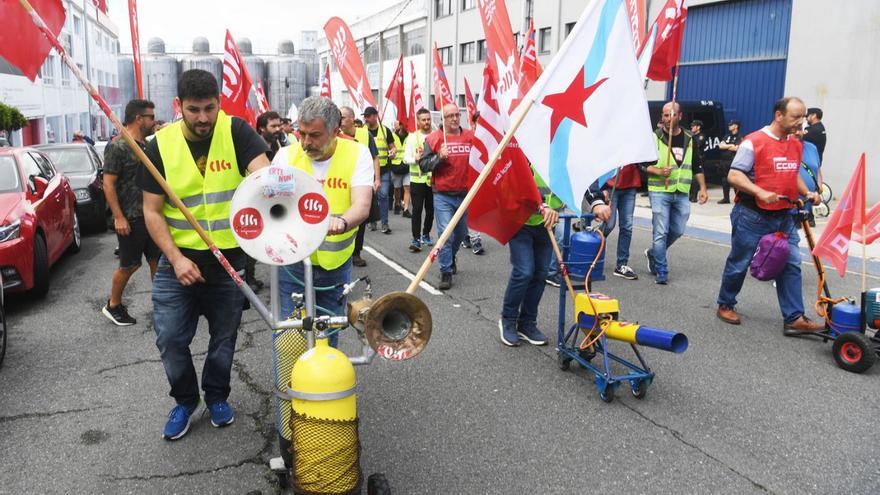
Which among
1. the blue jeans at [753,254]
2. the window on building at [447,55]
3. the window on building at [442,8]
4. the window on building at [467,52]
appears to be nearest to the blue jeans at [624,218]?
the blue jeans at [753,254]

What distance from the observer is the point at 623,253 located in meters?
8.30

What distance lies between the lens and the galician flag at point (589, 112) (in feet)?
12.4

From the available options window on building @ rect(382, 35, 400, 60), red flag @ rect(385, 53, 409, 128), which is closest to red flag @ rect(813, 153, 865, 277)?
red flag @ rect(385, 53, 409, 128)

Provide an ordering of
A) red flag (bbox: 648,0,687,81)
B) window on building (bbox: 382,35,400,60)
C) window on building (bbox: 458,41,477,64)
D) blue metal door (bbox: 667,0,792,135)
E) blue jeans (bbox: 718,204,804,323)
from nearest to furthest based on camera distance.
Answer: blue jeans (bbox: 718,204,804,323)
red flag (bbox: 648,0,687,81)
blue metal door (bbox: 667,0,792,135)
window on building (bbox: 458,41,477,64)
window on building (bbox: 382,35,400,60)

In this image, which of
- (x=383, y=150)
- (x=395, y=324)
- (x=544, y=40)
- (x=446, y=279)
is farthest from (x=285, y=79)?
(x=395, y=324)

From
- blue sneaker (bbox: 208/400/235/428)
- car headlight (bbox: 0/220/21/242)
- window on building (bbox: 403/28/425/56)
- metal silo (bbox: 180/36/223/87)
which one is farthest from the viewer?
metal silo (bbox: 180/36/223/87)

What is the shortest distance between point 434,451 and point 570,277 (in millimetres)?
1785

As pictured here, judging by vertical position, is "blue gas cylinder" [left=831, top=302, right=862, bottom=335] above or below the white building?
below

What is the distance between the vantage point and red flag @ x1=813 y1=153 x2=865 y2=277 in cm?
560

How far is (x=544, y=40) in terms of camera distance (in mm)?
31594

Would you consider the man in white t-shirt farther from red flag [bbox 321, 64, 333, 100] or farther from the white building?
the white building

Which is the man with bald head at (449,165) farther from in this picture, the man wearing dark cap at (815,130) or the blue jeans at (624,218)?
the man wearing dark cap at (815,130)

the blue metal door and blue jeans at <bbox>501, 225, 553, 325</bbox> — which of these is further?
the blue metal door

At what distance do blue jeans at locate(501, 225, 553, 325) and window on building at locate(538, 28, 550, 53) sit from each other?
27.4 m
